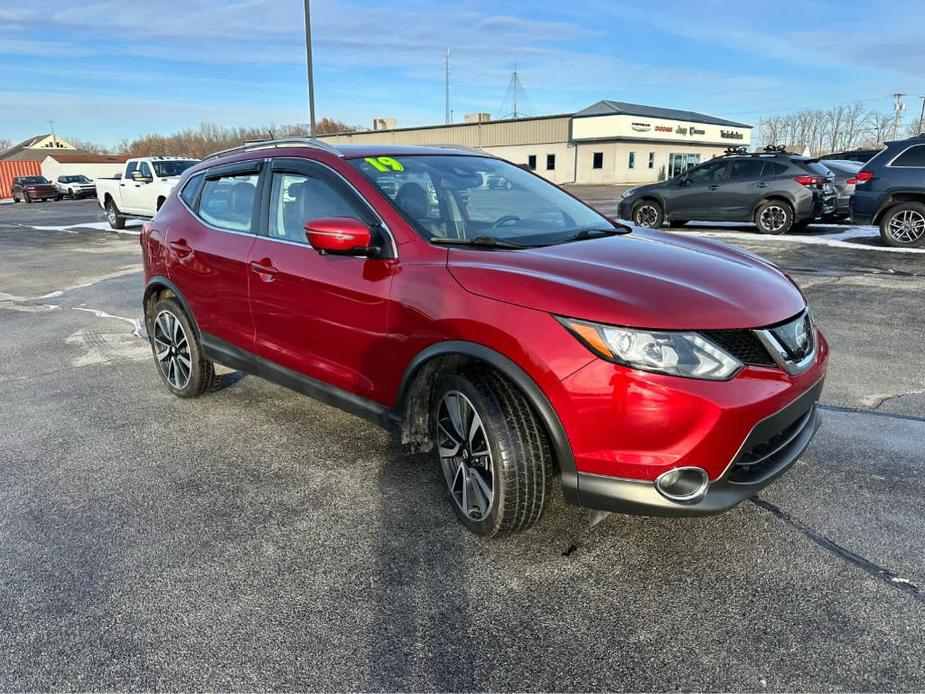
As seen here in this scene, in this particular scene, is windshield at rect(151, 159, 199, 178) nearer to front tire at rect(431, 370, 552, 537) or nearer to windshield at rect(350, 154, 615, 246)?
windshield at rect(350, 154, 615, 246)

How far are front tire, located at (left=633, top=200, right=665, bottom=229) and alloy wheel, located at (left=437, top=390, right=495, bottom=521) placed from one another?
1289 cm

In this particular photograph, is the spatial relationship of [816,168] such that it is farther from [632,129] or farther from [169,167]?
[632,129]

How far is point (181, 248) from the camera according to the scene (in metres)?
4.67

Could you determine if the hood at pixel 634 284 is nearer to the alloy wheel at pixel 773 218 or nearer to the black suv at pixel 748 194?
the black suv at pixel 748 194

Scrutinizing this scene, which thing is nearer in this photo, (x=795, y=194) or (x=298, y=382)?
(x=298, y=382)

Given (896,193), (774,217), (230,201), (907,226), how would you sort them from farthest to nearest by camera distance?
(774,217)
(907,226)
(896,193)
(230,201)

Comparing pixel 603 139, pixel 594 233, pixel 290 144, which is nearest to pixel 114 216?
pixel 290 144

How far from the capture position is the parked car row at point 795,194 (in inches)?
439

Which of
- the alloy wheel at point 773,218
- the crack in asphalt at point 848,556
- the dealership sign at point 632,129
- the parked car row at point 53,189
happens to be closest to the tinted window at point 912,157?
the alloy wheel at point 773,218

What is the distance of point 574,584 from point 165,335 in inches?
144

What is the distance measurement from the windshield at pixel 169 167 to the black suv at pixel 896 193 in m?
14.9

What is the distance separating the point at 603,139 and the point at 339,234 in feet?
159

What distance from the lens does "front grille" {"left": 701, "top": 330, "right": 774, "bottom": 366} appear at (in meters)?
2.53

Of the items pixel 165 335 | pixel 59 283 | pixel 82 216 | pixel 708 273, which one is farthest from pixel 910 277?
pixel 82 216
